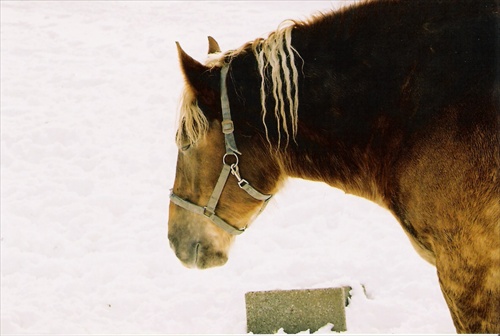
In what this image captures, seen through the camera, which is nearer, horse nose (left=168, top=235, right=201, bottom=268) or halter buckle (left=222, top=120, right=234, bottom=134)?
halter buckle (left=222, top=120, right=234, bottom=134)

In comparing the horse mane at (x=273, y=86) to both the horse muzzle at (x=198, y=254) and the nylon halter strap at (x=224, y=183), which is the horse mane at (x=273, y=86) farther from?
the horse muzzle at (x=198, y=254)

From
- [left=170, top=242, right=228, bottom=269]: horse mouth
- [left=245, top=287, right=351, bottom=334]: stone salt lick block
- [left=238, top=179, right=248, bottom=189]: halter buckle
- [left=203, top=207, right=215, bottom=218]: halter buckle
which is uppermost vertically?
[left=238, top=179, right=248, bottom=189]: halter buckle

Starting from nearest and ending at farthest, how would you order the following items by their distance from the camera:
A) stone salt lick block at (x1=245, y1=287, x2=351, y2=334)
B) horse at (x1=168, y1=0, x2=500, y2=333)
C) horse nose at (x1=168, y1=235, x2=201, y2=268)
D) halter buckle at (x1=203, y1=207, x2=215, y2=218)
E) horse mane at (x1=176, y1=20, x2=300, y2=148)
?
1. horse at (x1=168, y1=0, x2=500, y2=333)
2. horse mane at (x1=176, y1=20, x2=300, y2=148)
3. halter buckle at (x1=203, y1=207, x2=215, y2=218)
4. horse nose at (x1=168, y1=235, x2=201, y2=268)
5. stone salt lick block at (x1=245, y1=287, x2=351, y2=334)

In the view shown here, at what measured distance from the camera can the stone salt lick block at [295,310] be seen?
4418 millimetres

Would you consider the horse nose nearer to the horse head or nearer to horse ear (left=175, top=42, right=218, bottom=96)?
the horse head

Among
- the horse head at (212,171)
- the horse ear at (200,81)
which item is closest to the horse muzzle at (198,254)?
the horse head at (212,171)

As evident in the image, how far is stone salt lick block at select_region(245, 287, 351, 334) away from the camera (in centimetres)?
442

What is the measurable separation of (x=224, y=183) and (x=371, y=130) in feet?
2.49

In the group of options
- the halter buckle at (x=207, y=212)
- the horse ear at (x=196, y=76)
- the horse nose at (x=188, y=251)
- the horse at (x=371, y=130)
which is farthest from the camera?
the horse nose at (x=188, y=251)

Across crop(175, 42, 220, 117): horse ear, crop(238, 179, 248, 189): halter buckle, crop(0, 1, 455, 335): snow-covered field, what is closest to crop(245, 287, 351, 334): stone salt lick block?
crop(0, 1, 455, 335): snow-covered field

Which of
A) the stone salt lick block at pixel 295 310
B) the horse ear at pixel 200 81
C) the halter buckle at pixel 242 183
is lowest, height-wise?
the stone salt lick block at pixel 295 310

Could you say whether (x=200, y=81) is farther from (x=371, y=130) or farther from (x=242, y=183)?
(x=371, y=130)

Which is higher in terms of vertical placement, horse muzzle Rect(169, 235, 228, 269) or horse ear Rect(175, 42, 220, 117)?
horse ear Rect(175, 42, 220, 117)

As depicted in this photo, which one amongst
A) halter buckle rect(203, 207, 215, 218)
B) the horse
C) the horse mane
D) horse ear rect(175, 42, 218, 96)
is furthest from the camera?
halter buckle rect(203, 207, 215, 218)
